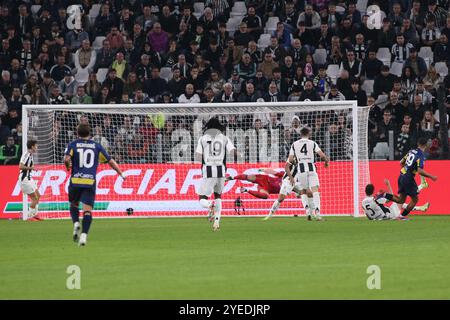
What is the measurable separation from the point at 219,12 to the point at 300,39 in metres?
3.01

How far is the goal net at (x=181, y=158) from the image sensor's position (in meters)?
27.8

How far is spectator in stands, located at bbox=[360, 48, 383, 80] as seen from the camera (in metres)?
30.6

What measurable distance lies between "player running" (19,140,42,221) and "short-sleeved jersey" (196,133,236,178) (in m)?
5.84

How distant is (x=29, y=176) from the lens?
87.7ft

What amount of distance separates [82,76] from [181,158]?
612 centimetres

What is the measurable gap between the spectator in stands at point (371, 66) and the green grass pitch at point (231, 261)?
25.3 ft

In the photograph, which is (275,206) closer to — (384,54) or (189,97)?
(189,97)

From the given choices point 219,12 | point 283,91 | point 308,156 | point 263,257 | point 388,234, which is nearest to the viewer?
point 263,257

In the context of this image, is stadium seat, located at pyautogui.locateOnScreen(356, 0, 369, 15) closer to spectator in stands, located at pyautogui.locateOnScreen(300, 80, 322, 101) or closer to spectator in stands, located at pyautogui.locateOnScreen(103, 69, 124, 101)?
spectator in stands, located at pyautogui.locateOnScreen(300, 80, 322, 101)

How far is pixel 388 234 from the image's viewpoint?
20.3 m

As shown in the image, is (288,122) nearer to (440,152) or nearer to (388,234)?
(440,152)

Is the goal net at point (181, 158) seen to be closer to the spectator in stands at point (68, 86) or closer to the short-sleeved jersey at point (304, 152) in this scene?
the short-sleeved jersey at point (304, 152)

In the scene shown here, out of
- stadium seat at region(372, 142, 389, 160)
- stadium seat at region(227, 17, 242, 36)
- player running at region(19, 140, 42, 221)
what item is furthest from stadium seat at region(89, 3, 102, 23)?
stadium seat at region(372, 142, 389, 160)

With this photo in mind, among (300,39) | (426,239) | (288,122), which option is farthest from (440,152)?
(426,239)
